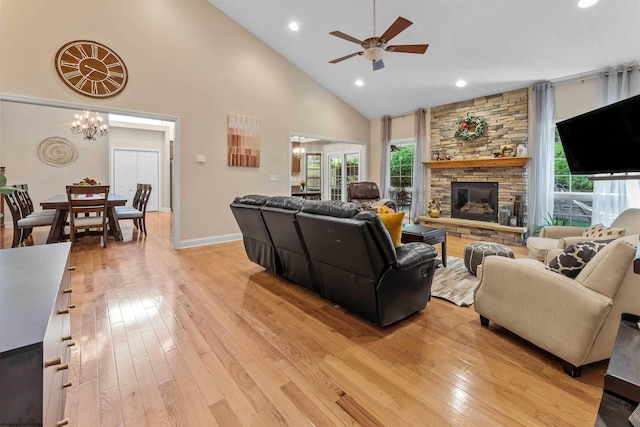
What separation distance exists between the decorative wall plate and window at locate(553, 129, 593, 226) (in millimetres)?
10559

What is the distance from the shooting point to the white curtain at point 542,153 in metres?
4.86

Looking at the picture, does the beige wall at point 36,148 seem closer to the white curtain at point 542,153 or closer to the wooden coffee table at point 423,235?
the wooden coffee table at point 423,235

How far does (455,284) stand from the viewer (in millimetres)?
3209

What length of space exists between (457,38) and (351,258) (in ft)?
13.4

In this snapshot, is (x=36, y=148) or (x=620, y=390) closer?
(x=620, y=390)

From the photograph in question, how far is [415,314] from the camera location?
2553 millimetres

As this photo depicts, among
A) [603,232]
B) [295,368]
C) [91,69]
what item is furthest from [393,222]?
[91,69]

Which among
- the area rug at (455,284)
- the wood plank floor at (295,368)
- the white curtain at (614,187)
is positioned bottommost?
the wood plank floor at (295,368)

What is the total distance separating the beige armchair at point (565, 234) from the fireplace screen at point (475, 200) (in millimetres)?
2104

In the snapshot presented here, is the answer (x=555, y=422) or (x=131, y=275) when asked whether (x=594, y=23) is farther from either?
(x=131, y=275)

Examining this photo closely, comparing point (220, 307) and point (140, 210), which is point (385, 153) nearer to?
point (140, 210)

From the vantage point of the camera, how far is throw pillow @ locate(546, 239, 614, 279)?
180 centimetres

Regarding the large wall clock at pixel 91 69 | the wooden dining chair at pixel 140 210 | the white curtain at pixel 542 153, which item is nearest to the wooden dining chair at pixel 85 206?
the wooden dining chair at pixel 140 210

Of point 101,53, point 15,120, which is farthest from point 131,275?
point 15,120
